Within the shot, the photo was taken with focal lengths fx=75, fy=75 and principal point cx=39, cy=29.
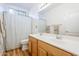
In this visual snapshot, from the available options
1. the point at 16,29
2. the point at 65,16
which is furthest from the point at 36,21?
the point at 65,16

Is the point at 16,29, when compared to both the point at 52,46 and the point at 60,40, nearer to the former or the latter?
the point at 52,46

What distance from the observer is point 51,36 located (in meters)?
1.13

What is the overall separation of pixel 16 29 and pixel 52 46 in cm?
52

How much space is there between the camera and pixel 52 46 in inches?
37.0

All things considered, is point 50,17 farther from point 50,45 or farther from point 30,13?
point 50,45

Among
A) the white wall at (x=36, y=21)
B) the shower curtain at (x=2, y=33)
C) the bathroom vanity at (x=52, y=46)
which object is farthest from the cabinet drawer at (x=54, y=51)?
the shower curtain at (x=2, y=33)

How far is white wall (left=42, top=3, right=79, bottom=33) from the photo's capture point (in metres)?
0.92

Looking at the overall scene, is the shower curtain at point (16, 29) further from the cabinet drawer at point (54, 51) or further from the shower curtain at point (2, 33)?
the cabinet drawer at point (54, 51)

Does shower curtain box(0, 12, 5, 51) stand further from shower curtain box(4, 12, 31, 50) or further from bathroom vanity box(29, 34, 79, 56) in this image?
bathroom vanity box(29, 34, 79, 56)

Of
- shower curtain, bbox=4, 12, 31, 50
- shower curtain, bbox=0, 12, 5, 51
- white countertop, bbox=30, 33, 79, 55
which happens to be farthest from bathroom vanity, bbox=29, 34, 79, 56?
shower curtain, bbox=0, 12, 5, 51

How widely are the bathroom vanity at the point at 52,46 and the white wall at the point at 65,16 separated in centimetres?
18

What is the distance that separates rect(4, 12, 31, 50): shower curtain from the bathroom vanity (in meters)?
0.13

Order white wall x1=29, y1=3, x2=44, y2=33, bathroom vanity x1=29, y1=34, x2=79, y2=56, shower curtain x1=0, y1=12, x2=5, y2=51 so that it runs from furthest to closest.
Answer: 1. white wall x1=29, y1=3, x2=44, y2=33
2. shower curtain x1=0, y1=12, x2=5, y2=51
3. bathroom vanity x1=29, y1=34, x2=79, y2=56

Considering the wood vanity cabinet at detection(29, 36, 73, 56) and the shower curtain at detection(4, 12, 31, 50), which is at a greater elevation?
the shower curtain at detection(4, 12, 31, 50)
